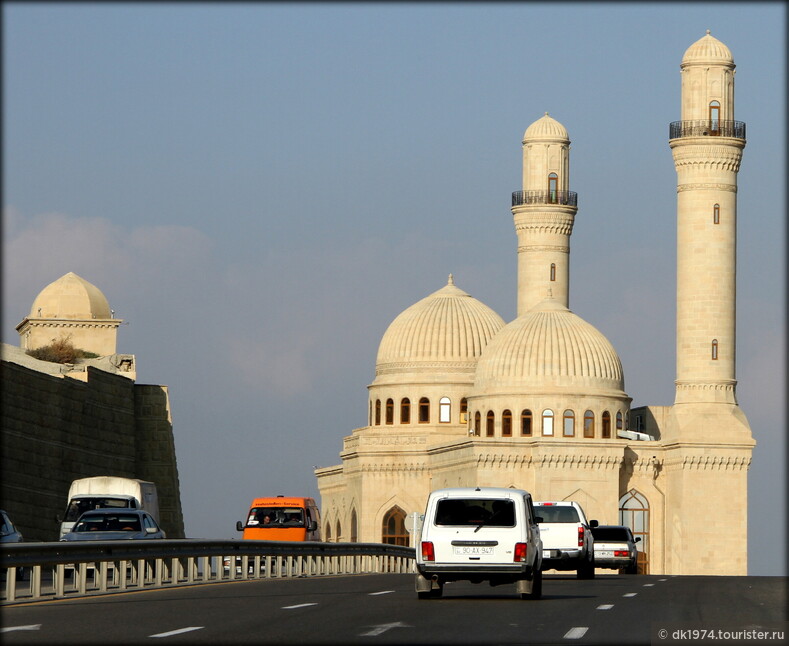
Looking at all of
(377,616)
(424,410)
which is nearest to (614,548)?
(377,616)

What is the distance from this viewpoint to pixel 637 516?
8794 cm

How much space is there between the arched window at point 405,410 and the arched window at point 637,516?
15669mm

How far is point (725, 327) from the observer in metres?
84.0

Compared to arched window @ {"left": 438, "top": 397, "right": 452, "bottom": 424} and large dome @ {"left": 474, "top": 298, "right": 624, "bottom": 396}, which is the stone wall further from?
arched window @ {"left": 438, "top": 397, "right": 452, "bottom": 424}

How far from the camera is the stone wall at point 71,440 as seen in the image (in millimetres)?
63219

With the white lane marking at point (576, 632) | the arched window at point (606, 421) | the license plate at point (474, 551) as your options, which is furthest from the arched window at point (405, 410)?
the white lane marking at point (576, 632)

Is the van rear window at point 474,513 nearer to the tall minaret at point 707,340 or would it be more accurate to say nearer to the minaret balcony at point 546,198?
the tall minaret at point 707,340

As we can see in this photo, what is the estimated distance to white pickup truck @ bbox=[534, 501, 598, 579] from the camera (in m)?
39.2

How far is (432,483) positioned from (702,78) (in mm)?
23820

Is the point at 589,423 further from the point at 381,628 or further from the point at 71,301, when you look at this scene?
the point at 381,628

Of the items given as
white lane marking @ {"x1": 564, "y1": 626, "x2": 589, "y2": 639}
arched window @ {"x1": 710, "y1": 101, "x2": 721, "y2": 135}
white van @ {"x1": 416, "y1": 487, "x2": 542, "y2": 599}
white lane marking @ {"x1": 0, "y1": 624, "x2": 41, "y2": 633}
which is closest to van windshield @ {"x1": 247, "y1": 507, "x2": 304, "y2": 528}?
white van @ {"x1": 416, "y1": 487, "x2": 542, "y2": 599}

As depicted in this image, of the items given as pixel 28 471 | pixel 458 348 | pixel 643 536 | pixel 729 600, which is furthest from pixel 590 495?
pixel 729 600

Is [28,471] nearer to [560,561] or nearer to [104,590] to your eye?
[560,561]

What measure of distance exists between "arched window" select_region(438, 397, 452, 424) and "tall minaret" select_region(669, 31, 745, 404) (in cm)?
1685
